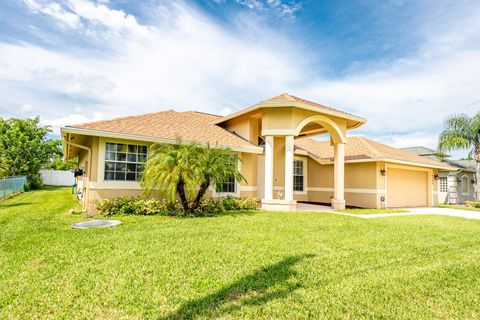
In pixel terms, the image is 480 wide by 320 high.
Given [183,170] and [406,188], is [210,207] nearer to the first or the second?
[183,170]

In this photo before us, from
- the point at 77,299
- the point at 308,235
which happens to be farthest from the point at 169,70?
the point at 77,299

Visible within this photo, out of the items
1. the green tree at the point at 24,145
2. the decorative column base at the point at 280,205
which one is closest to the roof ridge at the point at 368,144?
the decorative column base at the point at 280,205

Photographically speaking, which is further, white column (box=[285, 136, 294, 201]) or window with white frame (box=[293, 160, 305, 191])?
window with white frame (box=[293, 160, 305, 191])

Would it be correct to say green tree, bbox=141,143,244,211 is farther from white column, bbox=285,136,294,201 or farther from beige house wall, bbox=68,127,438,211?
white column, bbox=285,136,294,201

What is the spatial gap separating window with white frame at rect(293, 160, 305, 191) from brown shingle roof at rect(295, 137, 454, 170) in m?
1.15

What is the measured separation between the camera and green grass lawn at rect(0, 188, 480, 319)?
3.42 metres

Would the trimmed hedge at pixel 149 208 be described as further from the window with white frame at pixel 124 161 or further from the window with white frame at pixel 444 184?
the window with white frame at pixel 444 184

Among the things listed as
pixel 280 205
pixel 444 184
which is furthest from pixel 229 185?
pixel 444 184

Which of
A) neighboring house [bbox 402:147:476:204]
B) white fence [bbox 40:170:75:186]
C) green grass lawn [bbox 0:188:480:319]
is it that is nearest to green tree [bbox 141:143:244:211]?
green grass lawn [bbox 0:188:480:319]

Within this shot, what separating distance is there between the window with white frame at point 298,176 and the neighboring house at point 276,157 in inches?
2.8

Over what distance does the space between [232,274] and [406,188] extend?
17860 mm

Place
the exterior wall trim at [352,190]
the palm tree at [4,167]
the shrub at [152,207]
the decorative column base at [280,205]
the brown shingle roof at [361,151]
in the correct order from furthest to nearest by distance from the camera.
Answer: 1. the palm tree at [4,167]
2. the brown shingle roof at [361,151]
3. the exterior wall trim at [352,190]
4. the decorative column base at [280,205]
5. the shrub at [152,207]

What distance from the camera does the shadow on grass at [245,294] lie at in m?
3.32

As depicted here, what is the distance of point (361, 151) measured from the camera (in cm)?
1748
